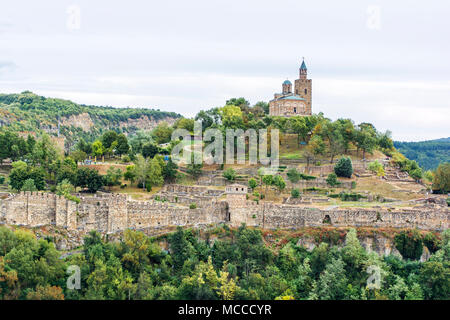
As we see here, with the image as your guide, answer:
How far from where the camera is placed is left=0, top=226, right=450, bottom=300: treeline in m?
29.4

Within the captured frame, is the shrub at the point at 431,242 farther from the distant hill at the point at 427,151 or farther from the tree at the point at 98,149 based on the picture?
the distant hill at the point at 427,151

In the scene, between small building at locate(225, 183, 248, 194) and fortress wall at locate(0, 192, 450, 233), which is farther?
small building at locate(225, 183, 248, 194)

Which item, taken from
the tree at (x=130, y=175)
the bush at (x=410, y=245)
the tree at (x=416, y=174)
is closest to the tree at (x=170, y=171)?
the tree at (x=130, y=175)

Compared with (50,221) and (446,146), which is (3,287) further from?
(446,146)

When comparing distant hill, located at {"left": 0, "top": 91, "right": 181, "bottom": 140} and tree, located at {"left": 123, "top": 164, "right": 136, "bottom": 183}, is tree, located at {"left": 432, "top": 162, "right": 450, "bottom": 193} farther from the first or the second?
distant hill, located at {"left": 0, "top": 91, "right": 181, "bottom": 140}

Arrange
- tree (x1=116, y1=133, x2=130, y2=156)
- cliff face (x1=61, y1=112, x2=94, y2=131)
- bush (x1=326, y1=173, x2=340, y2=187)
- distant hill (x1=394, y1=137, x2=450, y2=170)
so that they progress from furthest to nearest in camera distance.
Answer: cliff face (x1=61, y1=112, x2=94, y2=131)
distant hill (x1=394, y1=137, x2=450, y2=170)
tree (x1=116, y1=133, x2=130, y2=156)
bush (x1=326, y1=173, x2=340, y2=187)

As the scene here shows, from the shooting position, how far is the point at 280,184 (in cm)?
4272

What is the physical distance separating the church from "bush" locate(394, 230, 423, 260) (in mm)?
30508

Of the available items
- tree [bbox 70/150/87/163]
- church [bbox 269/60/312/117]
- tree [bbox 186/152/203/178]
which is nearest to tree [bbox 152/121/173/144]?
church [bbox 269/60/312/117]

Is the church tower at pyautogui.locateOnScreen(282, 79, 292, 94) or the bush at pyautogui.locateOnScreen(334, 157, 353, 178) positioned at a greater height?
the church tower at pyautogui.locateOnScreen(282, 79, 292, 94)

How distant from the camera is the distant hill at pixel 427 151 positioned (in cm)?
9869

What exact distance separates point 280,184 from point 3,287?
842 inches

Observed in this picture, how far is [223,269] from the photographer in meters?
32.7
